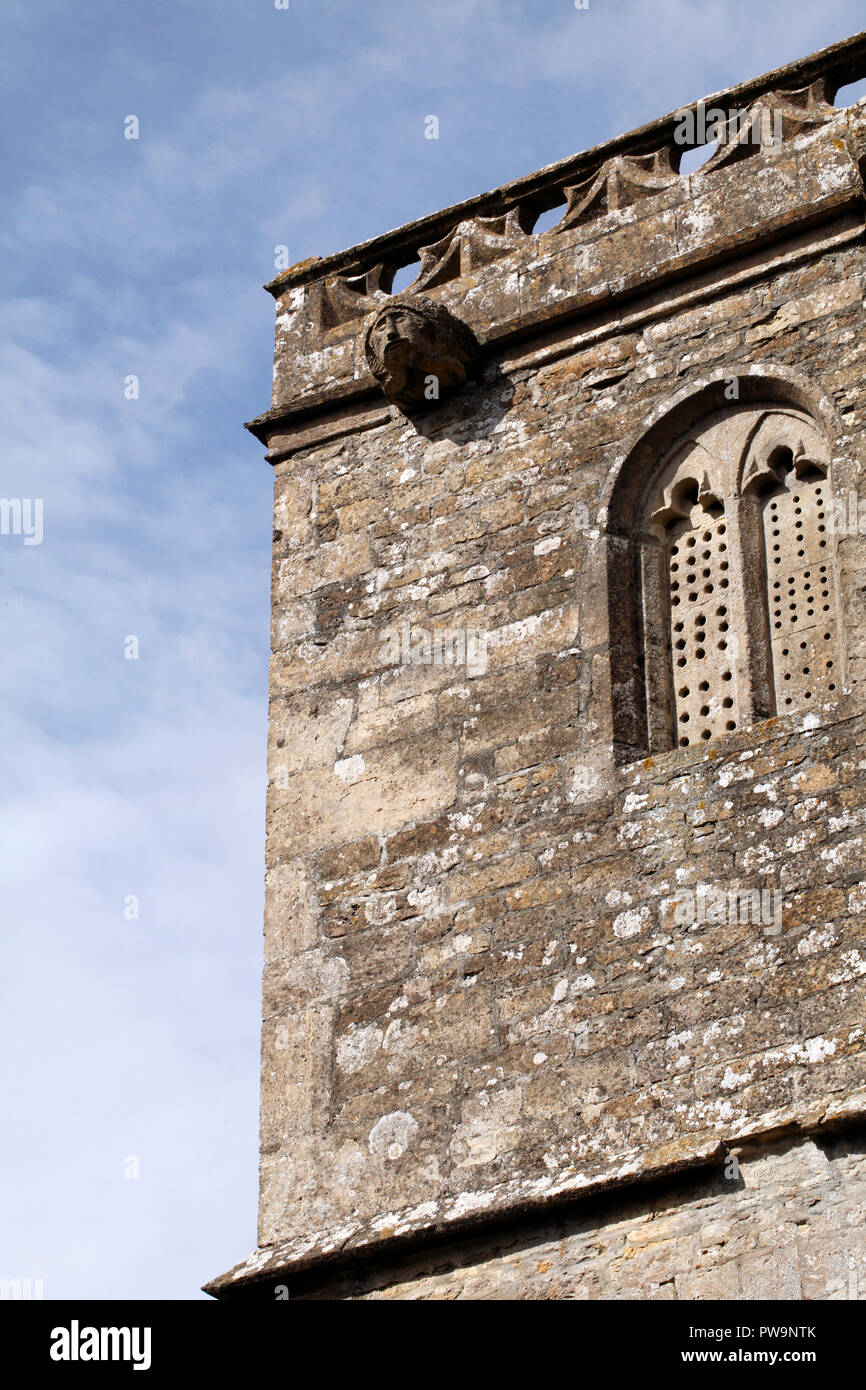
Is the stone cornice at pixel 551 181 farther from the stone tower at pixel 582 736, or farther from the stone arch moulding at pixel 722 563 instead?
the stone arch moulding at pixel 722 563

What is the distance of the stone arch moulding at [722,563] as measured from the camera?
9.72 metres

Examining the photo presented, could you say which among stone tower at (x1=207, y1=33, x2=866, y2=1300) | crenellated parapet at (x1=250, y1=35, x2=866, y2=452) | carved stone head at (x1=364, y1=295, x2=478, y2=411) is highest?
crenellated parapet at (x1=250, y1=35, x2=866, y2=452)

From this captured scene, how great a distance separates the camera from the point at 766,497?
1009cm

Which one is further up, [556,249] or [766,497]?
[556,249]

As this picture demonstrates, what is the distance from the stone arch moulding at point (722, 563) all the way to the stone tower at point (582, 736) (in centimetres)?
1

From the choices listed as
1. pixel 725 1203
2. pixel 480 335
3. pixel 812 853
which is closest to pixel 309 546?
pixel 480 335

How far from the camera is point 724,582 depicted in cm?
1003

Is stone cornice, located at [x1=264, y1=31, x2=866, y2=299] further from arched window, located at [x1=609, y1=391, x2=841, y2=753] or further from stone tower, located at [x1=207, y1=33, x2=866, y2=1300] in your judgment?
arched window, located at [x1=609, y1=391, x2=841, y2=753]

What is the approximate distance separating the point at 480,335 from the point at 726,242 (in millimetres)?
1106

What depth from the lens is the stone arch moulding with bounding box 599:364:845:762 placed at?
9719 mm

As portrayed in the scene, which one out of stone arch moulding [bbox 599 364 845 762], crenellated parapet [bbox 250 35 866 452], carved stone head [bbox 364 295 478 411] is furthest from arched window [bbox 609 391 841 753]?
carved stone head [bbox 364 295 478 411]

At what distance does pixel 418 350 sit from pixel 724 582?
5.21ft

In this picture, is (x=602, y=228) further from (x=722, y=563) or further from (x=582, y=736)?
(x=582, y=736)

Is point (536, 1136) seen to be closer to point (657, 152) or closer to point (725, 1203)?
point (725, 1203)
